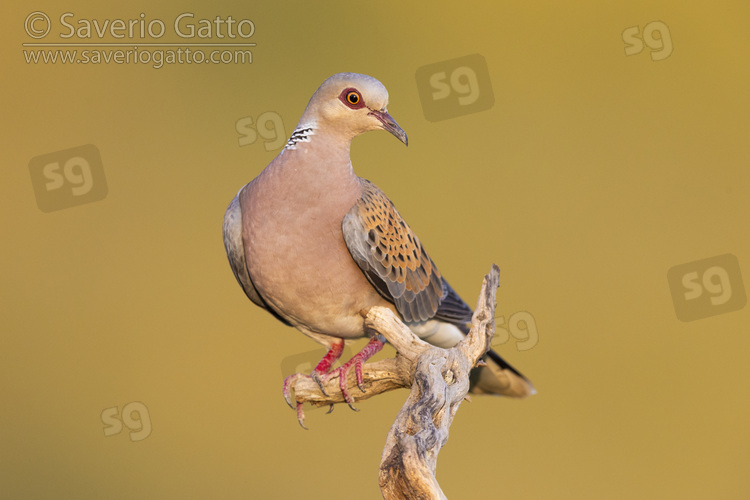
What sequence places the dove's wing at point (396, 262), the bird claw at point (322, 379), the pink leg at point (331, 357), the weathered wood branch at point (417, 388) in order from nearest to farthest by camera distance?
the weathered wood branch at point (417, 388)
the dove's wing at point (396, 262)
the bird claw at point (322, 379)
the pink leg at point (331, 357)

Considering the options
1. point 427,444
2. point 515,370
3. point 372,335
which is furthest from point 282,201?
point 515,370

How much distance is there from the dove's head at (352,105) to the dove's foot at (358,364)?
0.94m

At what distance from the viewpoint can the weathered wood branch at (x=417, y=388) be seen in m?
2.82

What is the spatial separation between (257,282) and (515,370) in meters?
1.47

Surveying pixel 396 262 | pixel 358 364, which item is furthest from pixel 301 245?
pixel 358 364

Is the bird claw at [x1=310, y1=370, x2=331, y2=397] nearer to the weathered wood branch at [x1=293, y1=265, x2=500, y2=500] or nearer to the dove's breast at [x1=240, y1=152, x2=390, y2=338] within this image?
Answer: the weathered wood branch at [x1=293, y1=265, x2=500, y2=500]

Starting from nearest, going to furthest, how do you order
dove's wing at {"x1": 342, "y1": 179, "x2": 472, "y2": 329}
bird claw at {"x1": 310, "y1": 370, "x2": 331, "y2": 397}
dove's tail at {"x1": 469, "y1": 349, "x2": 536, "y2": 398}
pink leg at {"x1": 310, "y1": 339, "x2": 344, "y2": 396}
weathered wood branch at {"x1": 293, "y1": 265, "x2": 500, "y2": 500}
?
weathered wood branch at {"x1": 293, "y1": 265, "x2": 500, "y2": 500} < dove's wing at {"x1": 342, "y1": 179, "x2": 472, "y2": 329} < bird claw at {"x1": 310, "y1": 370, "x2": 331, "y2": 397} < pink leg at {"x1": 310, "y1": 339, "x2": 344, "y2": 396} < dove's tail at {"x1": 469, "y1": 349, "x2": 536, "y2": 398}

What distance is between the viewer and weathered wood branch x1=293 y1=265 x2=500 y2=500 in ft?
9.24

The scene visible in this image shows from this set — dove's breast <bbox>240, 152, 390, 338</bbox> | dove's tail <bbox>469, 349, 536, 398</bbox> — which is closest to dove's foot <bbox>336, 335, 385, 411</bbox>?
dove's breast <bbox>240, 152, 390, 338</bbox>

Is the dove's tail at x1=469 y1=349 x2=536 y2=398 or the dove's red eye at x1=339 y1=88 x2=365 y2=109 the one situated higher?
the dove's red eye at x1=339 y1=88 x2=365 y2=109

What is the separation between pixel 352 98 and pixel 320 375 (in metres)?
1.26

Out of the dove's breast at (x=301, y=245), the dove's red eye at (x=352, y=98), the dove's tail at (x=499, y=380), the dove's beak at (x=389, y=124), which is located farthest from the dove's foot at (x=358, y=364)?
the dove's red eye at (x=352, y=98)

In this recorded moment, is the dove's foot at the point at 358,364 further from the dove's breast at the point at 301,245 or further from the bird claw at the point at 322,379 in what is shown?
the dove's breast at the point at 301,245

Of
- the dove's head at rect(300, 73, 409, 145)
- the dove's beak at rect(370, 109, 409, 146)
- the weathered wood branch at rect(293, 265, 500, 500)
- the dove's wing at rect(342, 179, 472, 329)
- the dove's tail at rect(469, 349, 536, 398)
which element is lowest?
the dove's tail at rect(469, 349, 536, 398)
